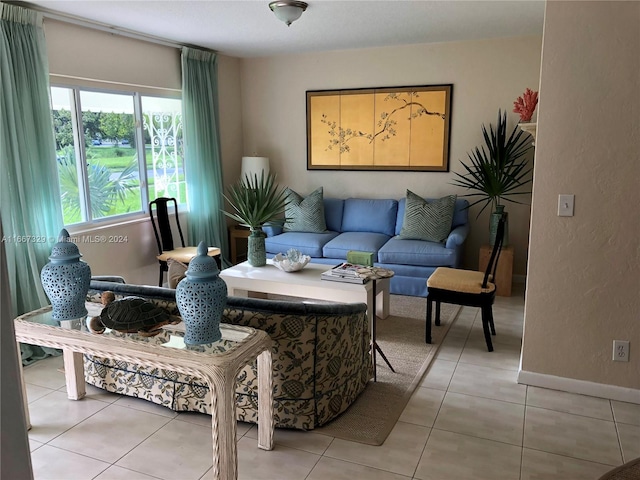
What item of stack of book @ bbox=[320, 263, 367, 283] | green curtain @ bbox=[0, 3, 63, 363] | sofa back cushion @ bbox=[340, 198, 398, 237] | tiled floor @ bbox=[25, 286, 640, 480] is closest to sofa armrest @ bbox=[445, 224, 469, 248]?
sofa back cushion @ bbox=[340, 198, 398, 237]

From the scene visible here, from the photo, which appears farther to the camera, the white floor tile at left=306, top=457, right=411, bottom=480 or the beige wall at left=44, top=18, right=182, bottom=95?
the beige wall at left=44, top=18, right=182, bottom=95

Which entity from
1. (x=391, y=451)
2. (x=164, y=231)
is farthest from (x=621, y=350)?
(x=164, y=231)

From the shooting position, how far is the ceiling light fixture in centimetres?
360

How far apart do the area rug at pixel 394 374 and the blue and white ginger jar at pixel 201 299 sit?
896 millimetres

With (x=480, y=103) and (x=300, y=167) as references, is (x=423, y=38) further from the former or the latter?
(x=300, y=167)

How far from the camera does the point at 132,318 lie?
2.33m

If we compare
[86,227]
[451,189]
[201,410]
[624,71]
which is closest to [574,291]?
[624,71]

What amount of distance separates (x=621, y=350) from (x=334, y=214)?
348 centimetres

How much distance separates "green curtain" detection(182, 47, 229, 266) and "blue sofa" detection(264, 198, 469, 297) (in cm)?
71

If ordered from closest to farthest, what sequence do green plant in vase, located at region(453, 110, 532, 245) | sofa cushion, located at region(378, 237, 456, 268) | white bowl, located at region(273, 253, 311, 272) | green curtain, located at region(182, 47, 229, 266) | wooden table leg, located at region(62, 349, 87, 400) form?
1. wooden table leg, located at region(62, 349, 87, 400)
2. white bowl, located at region(273, 253, 311, 272)
3. sofa cushion, located at region(378, 237, 456, 268)
4. green plant in vase, located at region(453, 110, 532, 245)
5. green curtain, located at region(182, 47, 229, 266)

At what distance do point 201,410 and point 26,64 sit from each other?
2722 millimetres

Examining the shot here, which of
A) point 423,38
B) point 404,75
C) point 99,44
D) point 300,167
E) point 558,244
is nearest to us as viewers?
point 558,244

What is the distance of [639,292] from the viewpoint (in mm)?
2809

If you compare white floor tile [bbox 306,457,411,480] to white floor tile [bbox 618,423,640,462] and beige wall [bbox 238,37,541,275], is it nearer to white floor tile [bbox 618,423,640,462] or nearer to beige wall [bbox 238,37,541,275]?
white floor tile [bbox 618,423,640,462]
